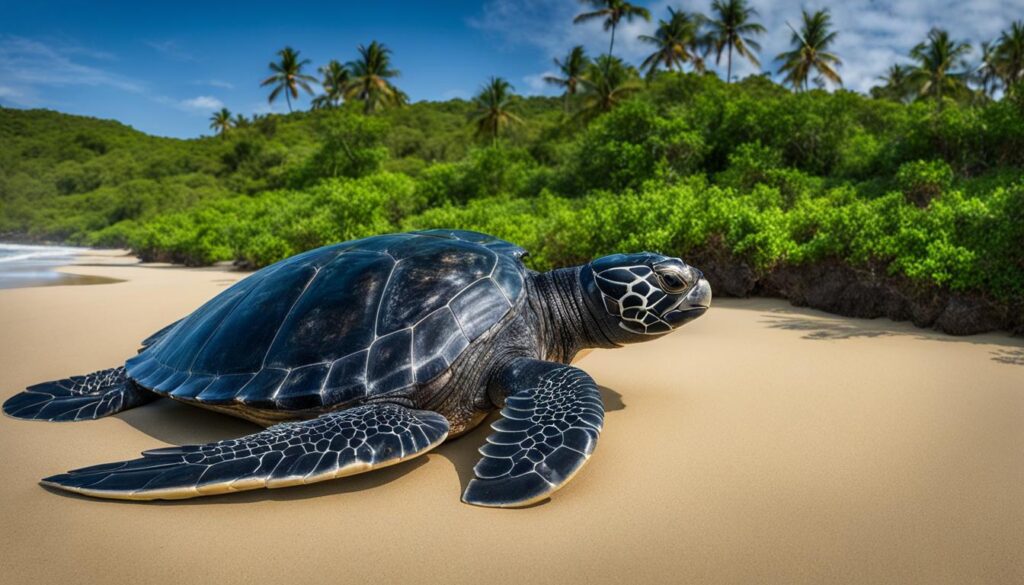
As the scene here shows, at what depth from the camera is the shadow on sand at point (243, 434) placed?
6.15ft

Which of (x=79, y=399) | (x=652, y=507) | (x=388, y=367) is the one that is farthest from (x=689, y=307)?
(x=79, y=399)

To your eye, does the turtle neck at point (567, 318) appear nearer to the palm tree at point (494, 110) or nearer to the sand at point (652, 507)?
the sand at point (652, 507)

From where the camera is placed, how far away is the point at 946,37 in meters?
33.9

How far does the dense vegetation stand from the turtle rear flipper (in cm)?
549

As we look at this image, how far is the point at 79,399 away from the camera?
2836 mm

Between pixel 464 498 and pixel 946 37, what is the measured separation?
153 feet

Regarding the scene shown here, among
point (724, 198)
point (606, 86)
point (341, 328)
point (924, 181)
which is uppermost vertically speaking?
point (606, 86)

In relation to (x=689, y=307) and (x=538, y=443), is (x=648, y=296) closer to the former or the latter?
(x=689, y=307)

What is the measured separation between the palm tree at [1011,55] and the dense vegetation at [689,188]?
242 centimetres

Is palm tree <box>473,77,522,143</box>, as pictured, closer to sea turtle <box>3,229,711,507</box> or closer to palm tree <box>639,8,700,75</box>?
palm tree <box>639,8,700,75</box>

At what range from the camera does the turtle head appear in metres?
Answer: 2.66

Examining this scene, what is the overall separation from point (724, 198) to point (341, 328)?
657 centimetres

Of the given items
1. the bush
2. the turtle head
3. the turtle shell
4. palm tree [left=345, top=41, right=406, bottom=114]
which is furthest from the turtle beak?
palm tree [left=345, top=41, right=406, bottom=114]

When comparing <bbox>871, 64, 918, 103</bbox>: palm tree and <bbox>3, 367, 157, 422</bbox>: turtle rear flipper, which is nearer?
<bbox>3, 367, 157, 422</bbox>: turtle rear flipper
